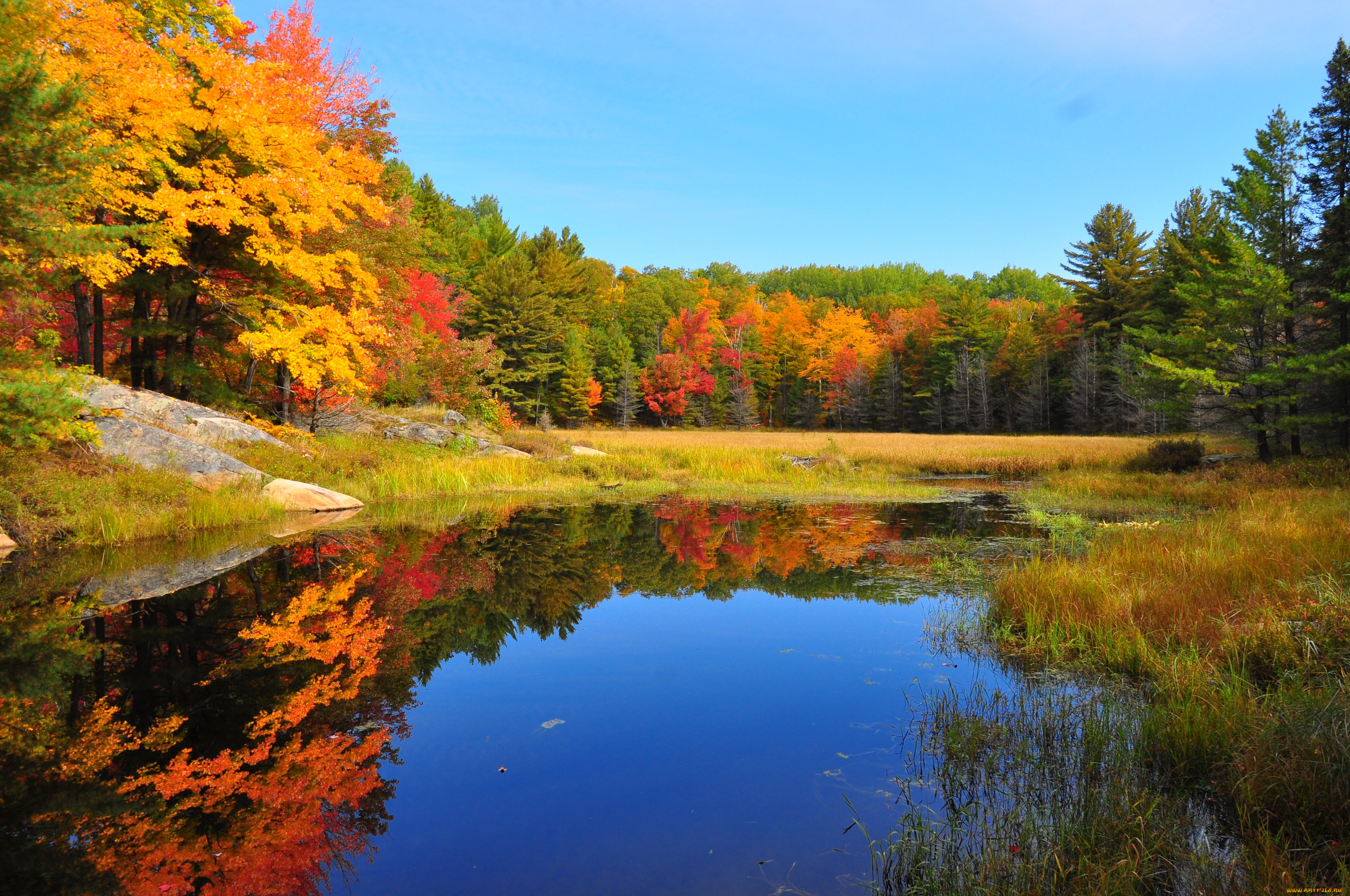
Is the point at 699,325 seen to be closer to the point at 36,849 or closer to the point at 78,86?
the point at 78,86

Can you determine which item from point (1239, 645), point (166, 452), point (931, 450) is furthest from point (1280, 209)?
point (166, 452)

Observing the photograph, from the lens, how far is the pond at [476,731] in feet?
10.00

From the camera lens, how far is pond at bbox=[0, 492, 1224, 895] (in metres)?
3.05

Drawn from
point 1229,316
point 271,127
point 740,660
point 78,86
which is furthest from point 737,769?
point 1229,316

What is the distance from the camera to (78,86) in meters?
8.48

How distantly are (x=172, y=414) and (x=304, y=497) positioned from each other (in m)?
3.55

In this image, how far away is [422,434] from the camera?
21125 mm

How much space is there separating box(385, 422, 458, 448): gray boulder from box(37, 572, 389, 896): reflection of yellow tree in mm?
16256

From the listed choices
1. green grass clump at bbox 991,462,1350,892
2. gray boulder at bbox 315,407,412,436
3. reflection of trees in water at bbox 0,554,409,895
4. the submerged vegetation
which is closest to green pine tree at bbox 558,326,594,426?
gray boulder at bbox 315,407,412,436

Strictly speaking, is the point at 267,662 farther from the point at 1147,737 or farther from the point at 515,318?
the point at 515,318

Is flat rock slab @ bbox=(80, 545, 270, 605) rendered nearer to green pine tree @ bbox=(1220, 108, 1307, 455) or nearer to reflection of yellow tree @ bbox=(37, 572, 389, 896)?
reflection of yellow tree @ bbox=(37, 572, 389, 896)

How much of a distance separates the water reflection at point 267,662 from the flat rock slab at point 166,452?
3.14 meters

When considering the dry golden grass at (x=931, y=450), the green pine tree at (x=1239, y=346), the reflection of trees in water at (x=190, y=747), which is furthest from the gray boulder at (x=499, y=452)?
the green pine tree at (x=1239, y=346)

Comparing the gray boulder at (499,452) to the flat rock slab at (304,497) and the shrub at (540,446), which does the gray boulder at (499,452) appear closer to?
the shrub at (540,446)
